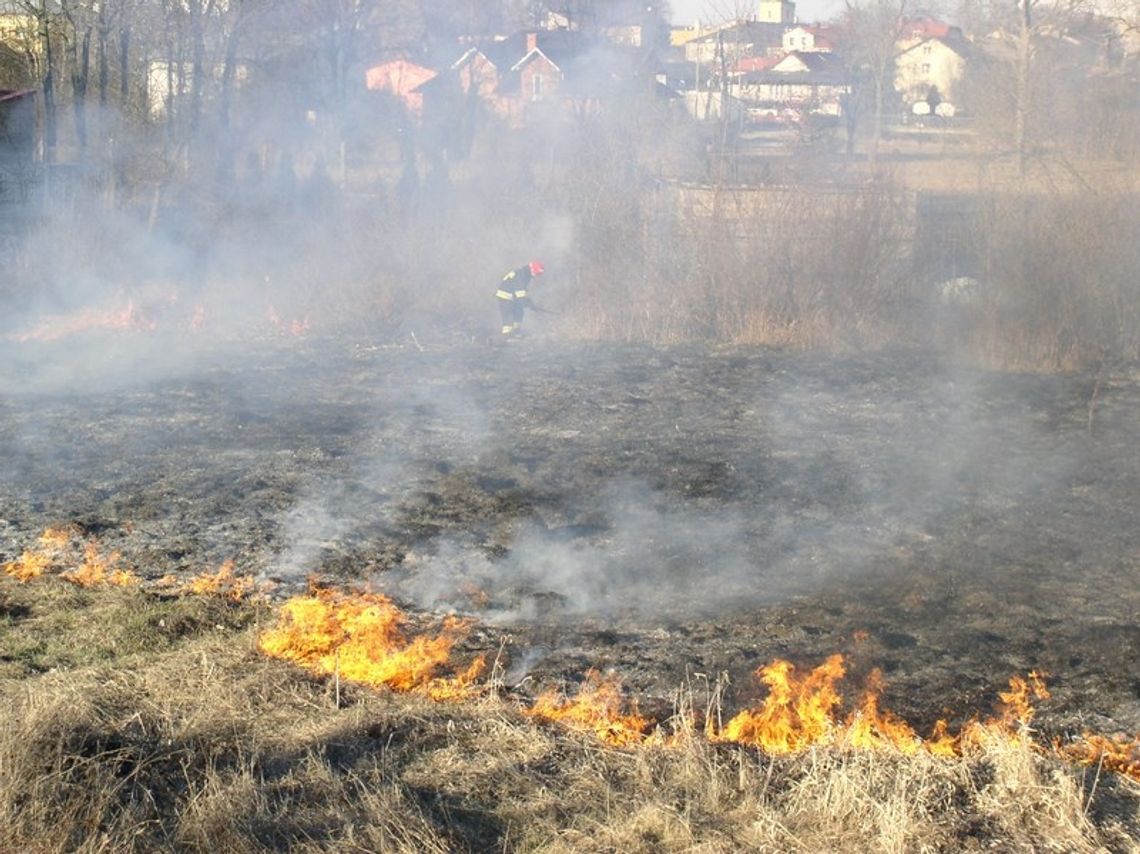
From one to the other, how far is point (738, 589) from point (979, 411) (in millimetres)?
5599

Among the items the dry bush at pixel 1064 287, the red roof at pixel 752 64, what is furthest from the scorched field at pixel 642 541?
the red roof at pixel 752 64

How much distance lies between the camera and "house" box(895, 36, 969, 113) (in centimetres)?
4853

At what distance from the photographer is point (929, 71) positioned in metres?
56.6

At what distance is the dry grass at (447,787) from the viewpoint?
3.71m

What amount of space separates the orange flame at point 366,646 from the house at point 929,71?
45491 mm

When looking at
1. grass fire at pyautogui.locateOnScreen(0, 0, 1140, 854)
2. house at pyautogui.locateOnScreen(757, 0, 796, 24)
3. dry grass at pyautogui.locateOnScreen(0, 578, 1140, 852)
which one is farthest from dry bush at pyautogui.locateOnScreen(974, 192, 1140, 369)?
house at pyautogui.locateOnScreen(757, 0, 796, 24)

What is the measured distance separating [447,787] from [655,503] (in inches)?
170

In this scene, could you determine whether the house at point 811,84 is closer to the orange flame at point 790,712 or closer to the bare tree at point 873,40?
the bare tree at point 873,40

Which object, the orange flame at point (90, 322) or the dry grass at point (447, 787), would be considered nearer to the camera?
the dry grass at point (447, 787)

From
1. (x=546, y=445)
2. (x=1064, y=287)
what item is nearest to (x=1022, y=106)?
(x=1064, y=287)

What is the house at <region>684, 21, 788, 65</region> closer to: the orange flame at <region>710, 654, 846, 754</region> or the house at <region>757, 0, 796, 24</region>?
the house at <region>757, 0, 796, 24</region>

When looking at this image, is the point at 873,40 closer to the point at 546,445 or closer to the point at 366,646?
the point at 546,445

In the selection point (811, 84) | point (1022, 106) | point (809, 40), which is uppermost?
point (809, 40)

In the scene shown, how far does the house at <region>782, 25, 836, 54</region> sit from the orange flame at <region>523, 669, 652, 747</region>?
103 feet
